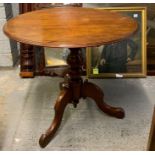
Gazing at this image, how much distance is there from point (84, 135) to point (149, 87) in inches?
31.5

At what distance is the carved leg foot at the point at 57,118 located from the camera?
5.36 ft

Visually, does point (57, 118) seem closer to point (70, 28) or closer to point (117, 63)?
point (70, 28)

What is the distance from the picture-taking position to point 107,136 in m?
1.71

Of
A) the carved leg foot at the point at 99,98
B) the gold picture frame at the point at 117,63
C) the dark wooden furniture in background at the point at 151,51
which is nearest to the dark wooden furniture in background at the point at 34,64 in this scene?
the gold picture frame at the point at 117,63

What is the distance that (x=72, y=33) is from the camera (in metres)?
1.46

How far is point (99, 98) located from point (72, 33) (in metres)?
0.57

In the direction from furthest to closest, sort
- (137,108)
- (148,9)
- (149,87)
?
(148,9) < (149,87) < (137,108)

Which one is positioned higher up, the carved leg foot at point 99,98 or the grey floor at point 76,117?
the carved leg foot at point 99,98

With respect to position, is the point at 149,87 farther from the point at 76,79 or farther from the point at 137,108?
the point at 76,79

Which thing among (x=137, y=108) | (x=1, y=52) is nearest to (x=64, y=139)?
(x=137, y=108)

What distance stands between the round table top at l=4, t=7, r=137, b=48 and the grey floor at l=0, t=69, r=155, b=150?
2.11 feet

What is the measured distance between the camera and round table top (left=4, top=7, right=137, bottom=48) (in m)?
1.37

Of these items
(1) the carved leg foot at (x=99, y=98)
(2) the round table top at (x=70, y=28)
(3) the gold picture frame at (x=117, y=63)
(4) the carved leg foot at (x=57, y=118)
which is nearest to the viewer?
(2) the round table top at (x=70, y=28)

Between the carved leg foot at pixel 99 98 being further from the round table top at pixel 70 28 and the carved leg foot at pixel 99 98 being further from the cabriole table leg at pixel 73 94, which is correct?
the round table top at pixel 70 28
